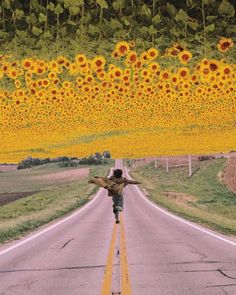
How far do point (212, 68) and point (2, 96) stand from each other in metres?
3.61

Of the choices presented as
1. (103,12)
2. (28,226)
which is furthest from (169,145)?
(28,226)

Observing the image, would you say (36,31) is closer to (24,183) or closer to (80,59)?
(80,59)

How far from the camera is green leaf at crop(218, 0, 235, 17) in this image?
5621mm

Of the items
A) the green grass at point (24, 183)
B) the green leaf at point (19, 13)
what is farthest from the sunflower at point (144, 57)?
the green grass at point (24, 183)

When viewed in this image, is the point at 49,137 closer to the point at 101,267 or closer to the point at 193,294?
the point at 101,267

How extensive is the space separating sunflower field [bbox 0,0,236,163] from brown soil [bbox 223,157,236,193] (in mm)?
48066

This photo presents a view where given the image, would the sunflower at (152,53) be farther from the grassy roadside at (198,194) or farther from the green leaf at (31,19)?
the grassy roadside at (198,194)

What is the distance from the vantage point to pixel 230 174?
230ft

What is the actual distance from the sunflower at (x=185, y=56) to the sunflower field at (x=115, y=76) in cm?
1

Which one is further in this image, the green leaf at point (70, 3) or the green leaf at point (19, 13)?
the green leaf at point (19, 13)

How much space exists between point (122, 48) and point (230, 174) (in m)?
65.6

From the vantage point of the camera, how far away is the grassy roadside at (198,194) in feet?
110

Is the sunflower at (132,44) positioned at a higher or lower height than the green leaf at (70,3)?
lower

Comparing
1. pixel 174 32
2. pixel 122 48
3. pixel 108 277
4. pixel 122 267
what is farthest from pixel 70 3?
pixel 122 267
